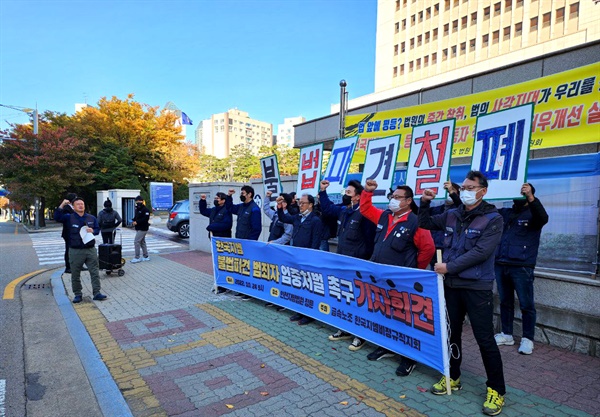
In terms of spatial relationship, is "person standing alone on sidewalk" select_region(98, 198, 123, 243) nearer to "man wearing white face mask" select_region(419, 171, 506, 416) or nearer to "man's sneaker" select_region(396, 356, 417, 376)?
"man's sneaker" select_region(396, 356, 417, 376)

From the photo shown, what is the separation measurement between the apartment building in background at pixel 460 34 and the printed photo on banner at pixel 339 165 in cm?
2256

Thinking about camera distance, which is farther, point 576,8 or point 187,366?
point 576,8

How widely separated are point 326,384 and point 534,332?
2.81 meters

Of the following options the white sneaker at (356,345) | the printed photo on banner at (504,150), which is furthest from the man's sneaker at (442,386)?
the printed photo on banner at (504,150)

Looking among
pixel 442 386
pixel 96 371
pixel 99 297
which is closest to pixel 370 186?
pixel 442 386

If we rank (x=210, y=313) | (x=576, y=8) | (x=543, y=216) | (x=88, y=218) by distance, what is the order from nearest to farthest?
(x=543, y=216)
(x=210, y=313)
(x=88, y=218)
(x=576, y=8)

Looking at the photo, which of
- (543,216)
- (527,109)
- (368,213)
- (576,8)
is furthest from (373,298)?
(576,8)

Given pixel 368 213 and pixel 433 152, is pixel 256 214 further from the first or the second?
pixel 433 152

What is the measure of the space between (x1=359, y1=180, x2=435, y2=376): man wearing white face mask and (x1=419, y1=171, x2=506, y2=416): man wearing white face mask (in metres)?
0.42

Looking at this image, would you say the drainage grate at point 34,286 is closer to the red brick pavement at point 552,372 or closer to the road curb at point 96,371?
the road curb at point 96,371

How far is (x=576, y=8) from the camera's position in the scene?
3148cm

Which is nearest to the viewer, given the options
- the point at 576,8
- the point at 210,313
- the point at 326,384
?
the point at 326,384

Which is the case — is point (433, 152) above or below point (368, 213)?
above

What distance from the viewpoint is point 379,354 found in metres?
4.19
